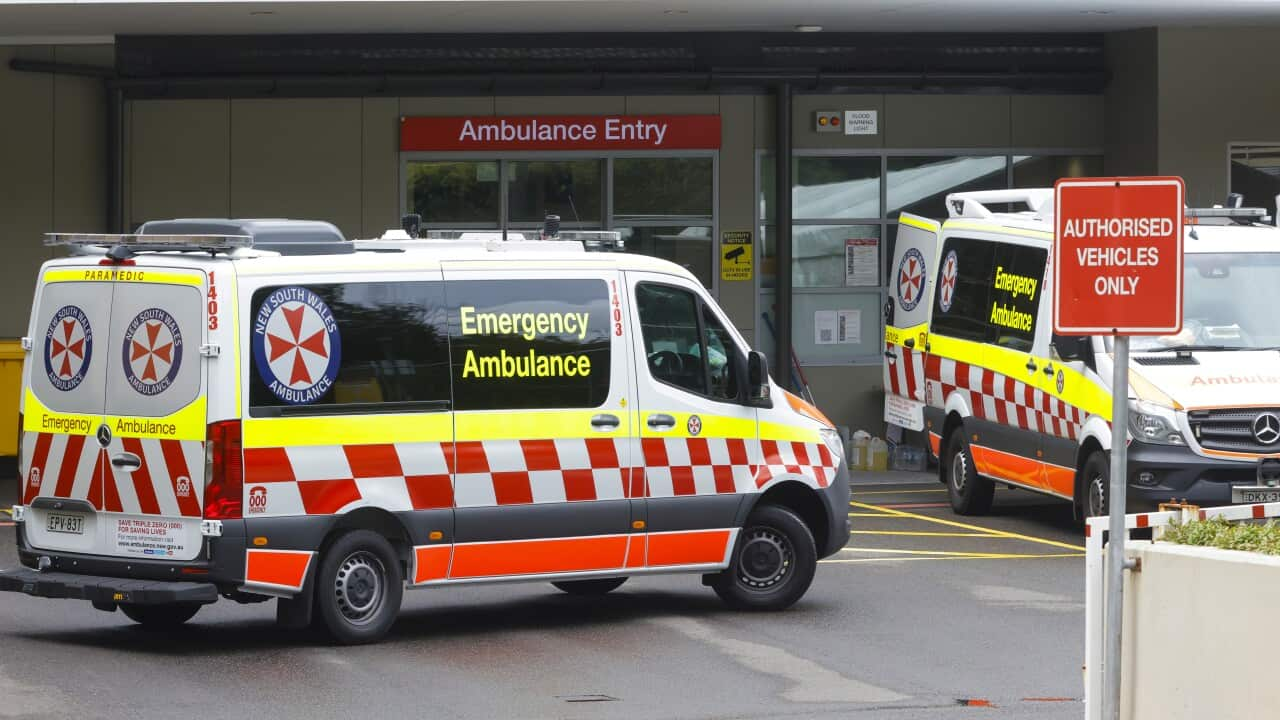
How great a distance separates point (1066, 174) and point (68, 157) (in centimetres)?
1124

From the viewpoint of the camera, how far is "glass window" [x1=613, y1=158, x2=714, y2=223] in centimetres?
2297

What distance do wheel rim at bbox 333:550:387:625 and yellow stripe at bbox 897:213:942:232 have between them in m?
8.47

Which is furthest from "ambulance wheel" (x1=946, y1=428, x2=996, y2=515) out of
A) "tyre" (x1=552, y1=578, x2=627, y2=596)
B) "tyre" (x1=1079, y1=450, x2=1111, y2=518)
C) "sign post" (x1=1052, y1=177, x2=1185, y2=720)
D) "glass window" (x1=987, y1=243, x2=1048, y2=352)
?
"sign post" (x1=1052, y1=177, x2=1185, y2=720)

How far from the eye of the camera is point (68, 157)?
2275cm

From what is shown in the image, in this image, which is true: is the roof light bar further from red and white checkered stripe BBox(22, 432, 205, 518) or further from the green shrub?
the green shrub

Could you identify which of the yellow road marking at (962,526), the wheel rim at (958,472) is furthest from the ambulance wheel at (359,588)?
the wheel rim at (958,472)

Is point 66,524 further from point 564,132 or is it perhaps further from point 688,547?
point 564,132

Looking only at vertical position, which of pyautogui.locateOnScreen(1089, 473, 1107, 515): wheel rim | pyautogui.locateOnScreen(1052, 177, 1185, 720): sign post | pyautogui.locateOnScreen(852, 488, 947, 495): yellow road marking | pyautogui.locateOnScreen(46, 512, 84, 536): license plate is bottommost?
pyautogui.locateOnScreen(852, 488, 947, 495): yellow road marking

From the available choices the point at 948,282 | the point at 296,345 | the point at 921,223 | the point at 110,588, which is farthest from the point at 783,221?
the point at 110,588

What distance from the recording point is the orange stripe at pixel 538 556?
1112 centimetres

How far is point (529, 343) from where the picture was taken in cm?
1133

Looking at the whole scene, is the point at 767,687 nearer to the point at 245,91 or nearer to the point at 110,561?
the point at 110,561

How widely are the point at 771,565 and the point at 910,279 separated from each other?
676cm

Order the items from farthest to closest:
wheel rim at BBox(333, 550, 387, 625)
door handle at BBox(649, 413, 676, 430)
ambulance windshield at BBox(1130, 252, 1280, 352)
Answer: ambulance windshield at BBox(1130, 252, 1280, 352), door handle at BBox(649, 413, 676, 430), wheel rim at BBox(333, 550, 387, 625)
